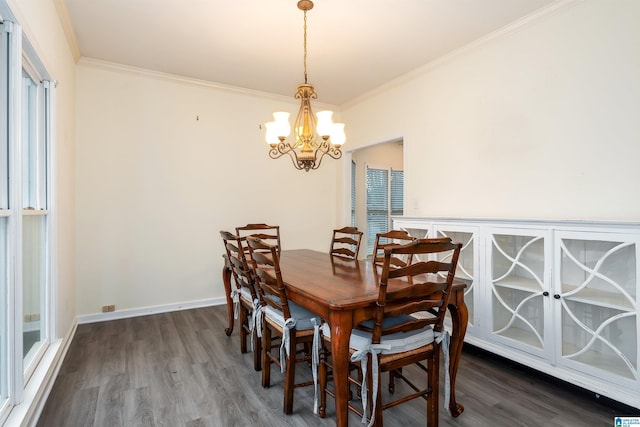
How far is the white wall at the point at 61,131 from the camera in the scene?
6.54 ft

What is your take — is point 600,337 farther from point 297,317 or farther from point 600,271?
point 297,317

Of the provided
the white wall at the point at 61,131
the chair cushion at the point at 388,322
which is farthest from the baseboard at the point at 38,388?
the chair cushion at the point at 388,322

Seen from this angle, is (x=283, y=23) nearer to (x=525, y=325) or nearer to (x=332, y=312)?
(x=332, y=312)

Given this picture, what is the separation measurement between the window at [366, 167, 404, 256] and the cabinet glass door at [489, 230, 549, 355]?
11.2 feet

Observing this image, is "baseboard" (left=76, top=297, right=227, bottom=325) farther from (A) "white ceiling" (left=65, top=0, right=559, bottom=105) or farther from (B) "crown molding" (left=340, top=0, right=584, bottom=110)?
(B) "crown molding" (left=340, top=0, right=584, bottom=110)

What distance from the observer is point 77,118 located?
3426 millimetres

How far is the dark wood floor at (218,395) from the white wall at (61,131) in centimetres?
51

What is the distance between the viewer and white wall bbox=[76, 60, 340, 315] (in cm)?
351

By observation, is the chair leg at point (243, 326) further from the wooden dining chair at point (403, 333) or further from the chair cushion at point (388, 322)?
the chair cushion at point (388, 322)

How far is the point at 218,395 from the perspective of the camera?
7.06ft

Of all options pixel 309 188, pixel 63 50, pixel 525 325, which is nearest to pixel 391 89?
pixel 309 188

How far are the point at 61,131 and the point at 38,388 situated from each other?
1.90 m

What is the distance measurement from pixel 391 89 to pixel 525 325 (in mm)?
2873

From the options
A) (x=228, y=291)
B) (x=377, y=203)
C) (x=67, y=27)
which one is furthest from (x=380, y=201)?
(x=67, y=27)
